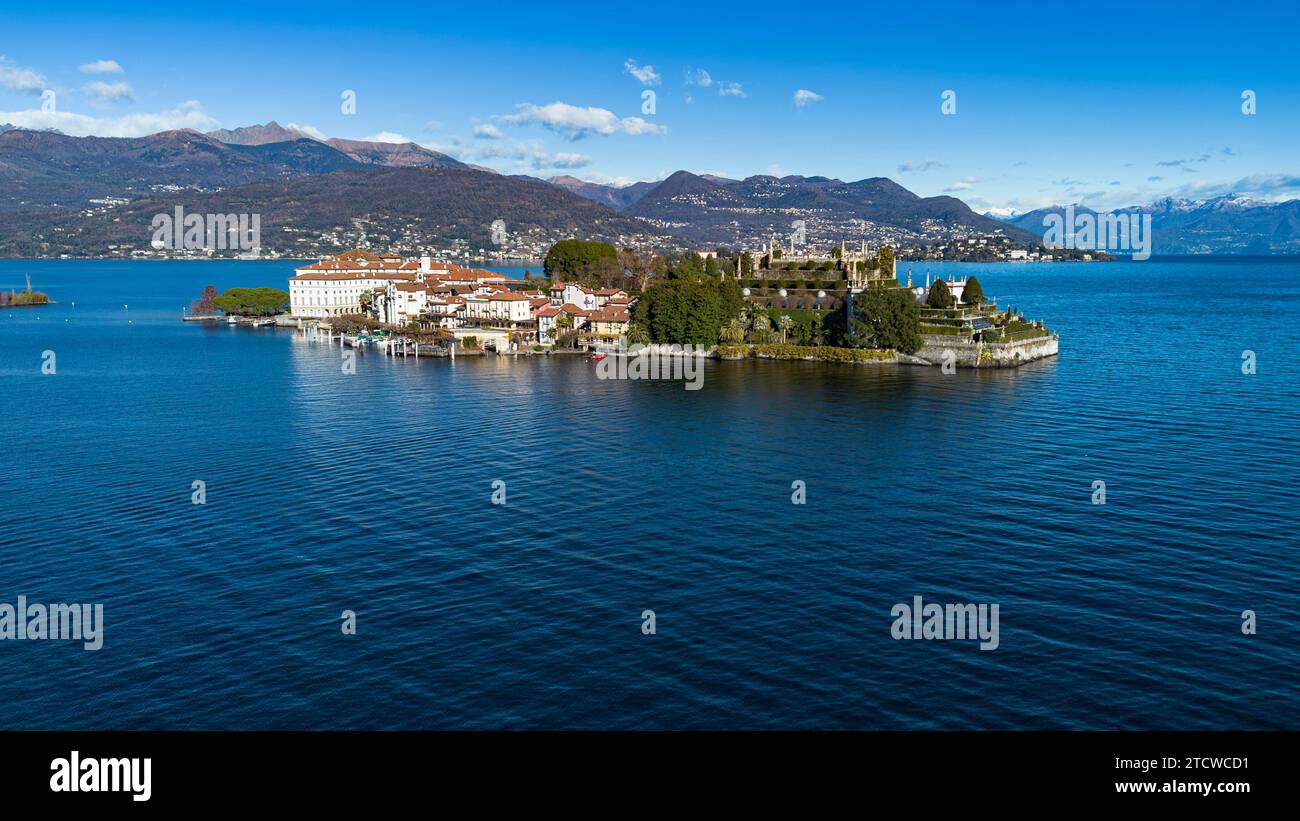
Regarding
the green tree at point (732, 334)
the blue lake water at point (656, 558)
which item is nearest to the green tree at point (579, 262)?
the green tree at point (732, 334)

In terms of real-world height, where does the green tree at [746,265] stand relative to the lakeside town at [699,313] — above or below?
above

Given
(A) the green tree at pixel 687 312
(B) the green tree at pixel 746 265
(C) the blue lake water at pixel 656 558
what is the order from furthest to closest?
(B) the green tree at pixel 746 265 → (A) the green tree at pixel 687 312 → (C) the blue lake water at pixel 656 558

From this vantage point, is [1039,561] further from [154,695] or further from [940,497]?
[154,695]

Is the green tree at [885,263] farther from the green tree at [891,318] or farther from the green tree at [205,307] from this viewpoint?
the green tree at [205,307]

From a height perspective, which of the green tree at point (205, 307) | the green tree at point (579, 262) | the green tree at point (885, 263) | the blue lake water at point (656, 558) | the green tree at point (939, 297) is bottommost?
the blue lake water at point (656, 558)

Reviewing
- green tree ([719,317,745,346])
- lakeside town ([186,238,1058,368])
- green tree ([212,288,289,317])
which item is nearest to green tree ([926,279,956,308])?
lakeside town ([186,238,1058,368])
